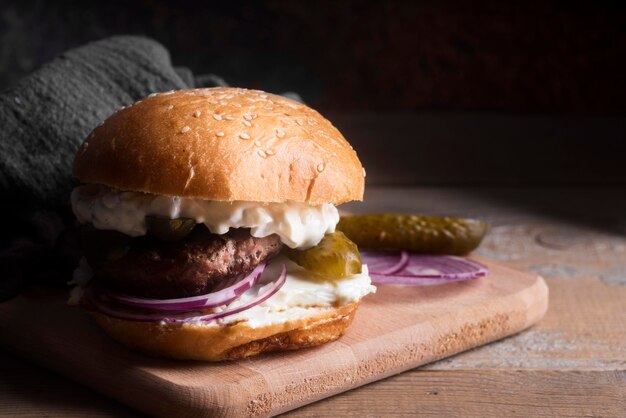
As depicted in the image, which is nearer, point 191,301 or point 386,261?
point 191,301

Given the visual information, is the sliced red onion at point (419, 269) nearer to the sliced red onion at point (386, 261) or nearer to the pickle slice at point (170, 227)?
the sliced red onion at point (386, 261)

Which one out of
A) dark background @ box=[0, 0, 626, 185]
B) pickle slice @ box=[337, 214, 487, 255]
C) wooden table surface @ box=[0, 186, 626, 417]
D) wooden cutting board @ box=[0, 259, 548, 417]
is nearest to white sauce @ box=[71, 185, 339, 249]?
wooden cutting board @ box=[0, 259, 548, 417]

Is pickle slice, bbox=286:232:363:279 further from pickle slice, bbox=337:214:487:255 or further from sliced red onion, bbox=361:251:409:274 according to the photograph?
pickle slice, bbox=337:214:487:255

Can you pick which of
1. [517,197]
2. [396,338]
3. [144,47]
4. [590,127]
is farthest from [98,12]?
[396,338]

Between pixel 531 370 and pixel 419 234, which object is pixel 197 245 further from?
pixel 419 234

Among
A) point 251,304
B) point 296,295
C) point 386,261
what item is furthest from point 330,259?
point 386,261
